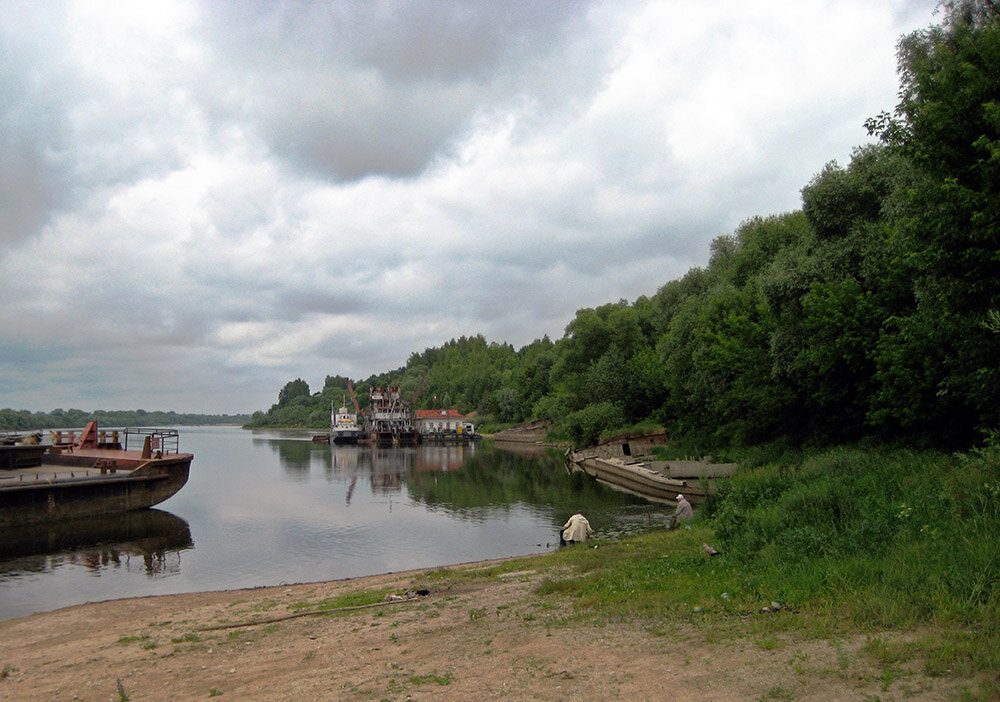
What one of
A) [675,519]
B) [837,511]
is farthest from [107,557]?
[837,511]

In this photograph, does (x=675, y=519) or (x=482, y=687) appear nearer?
(x=482, y=687)

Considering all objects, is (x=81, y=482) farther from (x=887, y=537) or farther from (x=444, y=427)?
(x=444, y=427)

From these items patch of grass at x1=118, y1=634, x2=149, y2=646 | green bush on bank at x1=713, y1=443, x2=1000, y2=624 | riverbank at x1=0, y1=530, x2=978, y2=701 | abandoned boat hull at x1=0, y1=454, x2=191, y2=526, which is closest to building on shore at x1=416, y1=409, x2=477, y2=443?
abandoned boat hull at x1=0, y1=454, x2=191, y2=526

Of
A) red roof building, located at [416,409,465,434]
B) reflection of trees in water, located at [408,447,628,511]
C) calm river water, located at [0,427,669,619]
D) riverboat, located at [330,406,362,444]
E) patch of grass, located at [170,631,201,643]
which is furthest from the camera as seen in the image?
red roof building, located at [416,409,465,434]

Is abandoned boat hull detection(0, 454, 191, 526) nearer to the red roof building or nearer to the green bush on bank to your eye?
the green bush on bank

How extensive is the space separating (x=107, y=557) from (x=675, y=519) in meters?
21.3

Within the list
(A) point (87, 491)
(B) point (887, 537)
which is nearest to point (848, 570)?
(B) point (887, 537)

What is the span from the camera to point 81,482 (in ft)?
104

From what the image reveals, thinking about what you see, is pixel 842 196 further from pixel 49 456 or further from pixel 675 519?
pixel 49 456

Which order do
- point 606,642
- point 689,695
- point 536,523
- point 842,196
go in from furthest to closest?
1. point 536,523
2. point 842,196
3. point 606,642
4. point 689,695

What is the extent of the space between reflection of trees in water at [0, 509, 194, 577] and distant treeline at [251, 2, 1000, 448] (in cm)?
2474

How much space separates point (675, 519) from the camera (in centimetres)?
2169

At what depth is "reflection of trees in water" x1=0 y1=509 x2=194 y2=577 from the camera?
23.9 m

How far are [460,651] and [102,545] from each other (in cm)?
2428
